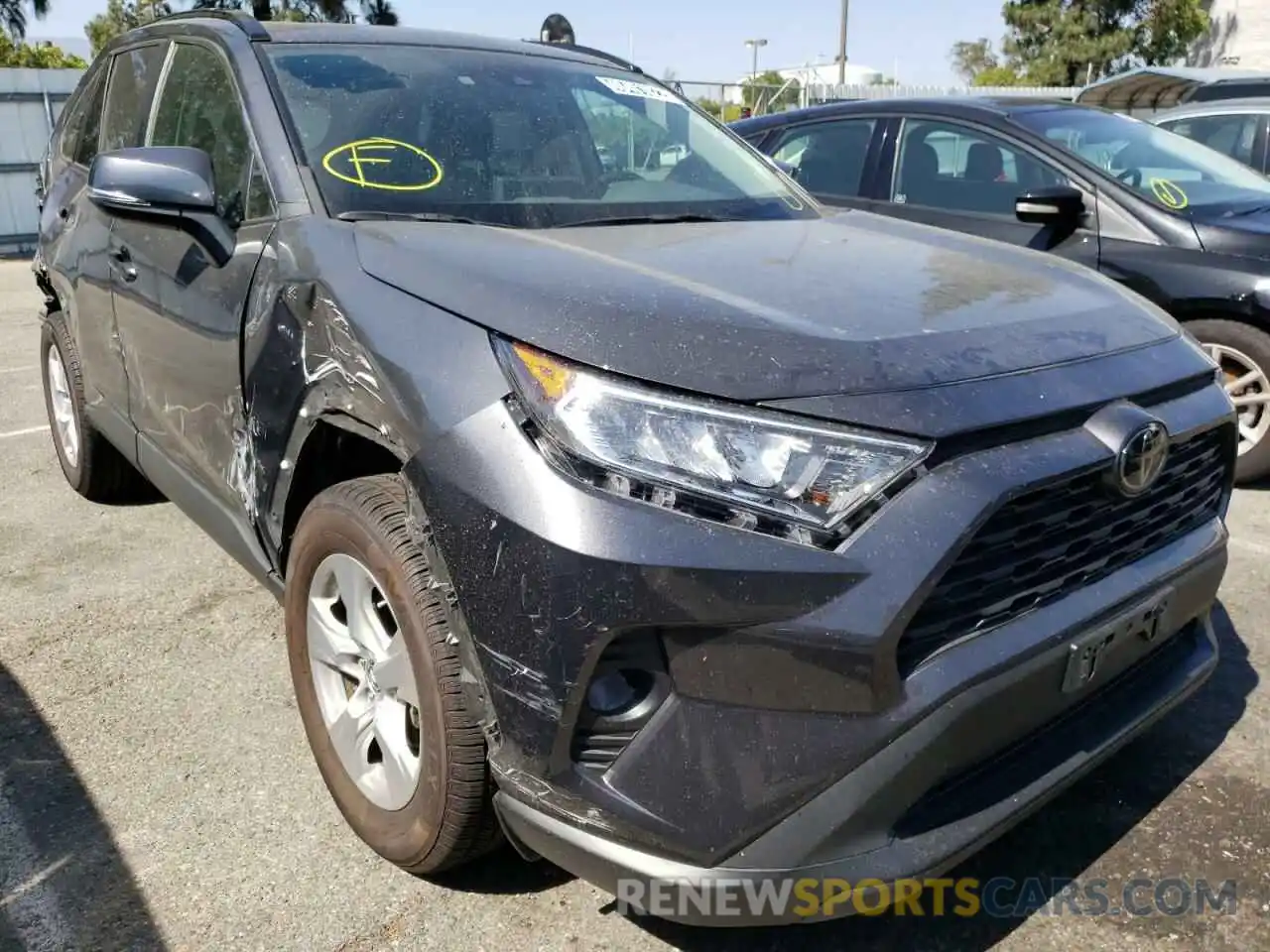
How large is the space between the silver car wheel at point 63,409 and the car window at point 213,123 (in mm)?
1422

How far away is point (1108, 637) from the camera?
190 centimetres

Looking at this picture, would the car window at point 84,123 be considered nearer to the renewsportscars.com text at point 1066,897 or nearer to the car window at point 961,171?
the renewsportscars.com text at point 1066,897

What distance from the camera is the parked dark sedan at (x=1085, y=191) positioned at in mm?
4402

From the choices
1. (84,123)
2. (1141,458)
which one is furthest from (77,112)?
(1141,458)

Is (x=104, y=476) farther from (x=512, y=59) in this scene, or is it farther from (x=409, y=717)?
(x=409, y=717)

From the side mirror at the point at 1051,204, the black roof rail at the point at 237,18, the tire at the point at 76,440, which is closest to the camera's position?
the black roof rail at the point at 237,18

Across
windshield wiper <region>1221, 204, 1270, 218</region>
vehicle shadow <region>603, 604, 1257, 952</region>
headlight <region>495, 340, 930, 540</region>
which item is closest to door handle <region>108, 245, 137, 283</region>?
headlight <region>495, 340, 930, 540</region>

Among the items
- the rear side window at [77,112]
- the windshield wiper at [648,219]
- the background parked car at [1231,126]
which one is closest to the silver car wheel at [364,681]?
the windshield wiper at [648,219]

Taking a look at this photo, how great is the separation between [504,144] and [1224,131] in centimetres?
708

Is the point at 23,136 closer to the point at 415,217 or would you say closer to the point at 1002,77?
the point at 415,217

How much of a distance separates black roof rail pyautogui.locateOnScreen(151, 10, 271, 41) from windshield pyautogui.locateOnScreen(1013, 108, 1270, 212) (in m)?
3.54

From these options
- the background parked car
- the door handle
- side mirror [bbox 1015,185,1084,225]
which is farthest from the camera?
the background parked car

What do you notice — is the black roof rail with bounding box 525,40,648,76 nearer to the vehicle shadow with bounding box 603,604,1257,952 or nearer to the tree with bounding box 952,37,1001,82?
the vehicle shadow with bounding box 603,604,1257,952

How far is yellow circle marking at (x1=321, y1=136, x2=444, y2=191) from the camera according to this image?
2.42 m
